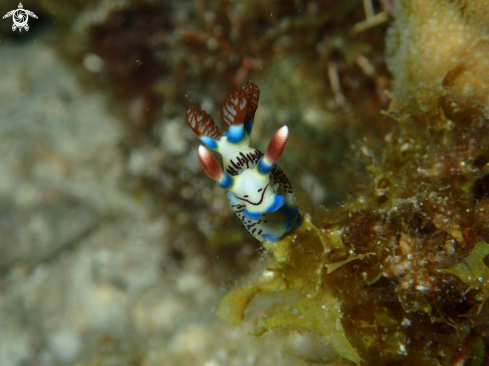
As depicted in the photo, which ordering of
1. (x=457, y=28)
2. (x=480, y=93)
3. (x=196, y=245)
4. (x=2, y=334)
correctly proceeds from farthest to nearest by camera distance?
1. (x=196, y=245)
2. (x=2, y=334)
3. (x=457, y=28)
4. (x=480, y=93)

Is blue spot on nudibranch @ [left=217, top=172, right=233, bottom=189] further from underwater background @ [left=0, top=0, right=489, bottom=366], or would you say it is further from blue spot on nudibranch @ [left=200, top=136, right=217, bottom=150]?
underwater background @ [left=0, top=0, right=489, bottom=366]

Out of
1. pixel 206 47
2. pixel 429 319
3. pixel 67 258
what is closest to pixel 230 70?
pixel 206 47

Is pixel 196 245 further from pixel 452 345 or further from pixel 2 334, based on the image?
pixel 452 345

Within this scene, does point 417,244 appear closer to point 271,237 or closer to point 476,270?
point 476,270

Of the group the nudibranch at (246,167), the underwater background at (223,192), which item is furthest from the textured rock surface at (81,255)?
the nudibranch at (246,167)

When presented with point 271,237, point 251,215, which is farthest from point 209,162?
point 271,237

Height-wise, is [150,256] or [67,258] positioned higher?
[67,258]

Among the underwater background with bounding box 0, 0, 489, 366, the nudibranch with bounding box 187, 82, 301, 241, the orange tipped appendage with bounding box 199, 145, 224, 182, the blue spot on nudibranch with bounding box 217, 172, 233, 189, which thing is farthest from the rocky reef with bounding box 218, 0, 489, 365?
the orange tipped appendage with bounding box 199, 145, 224, 182
